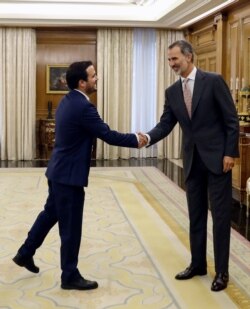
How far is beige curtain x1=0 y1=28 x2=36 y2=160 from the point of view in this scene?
1091 centimetres

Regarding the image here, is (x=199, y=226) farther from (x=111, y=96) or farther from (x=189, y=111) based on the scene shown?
(x=111, y=96)

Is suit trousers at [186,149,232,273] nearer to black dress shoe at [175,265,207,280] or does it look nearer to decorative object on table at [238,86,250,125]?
black dress shoe at [175,265,207,280]

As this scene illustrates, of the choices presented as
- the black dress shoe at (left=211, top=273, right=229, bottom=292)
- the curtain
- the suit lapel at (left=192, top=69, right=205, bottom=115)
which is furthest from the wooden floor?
the suit lapel at (left=192, top=69, right=205, bottom=115)

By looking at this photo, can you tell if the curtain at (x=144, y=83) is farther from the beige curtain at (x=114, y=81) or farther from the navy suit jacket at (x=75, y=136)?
the navy suit jacket at (x=75, y=136)

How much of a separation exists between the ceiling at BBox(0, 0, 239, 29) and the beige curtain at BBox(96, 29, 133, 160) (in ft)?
1.64

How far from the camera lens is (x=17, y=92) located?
36.3ft

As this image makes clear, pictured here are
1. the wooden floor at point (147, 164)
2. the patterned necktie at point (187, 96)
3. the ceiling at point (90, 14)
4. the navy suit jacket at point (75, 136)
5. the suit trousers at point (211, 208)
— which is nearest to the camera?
the navy suit jacket at point (75, 136)

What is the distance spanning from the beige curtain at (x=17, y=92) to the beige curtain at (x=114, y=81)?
143cm

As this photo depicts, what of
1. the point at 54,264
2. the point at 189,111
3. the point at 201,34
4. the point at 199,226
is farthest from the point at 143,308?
the point at 201,34

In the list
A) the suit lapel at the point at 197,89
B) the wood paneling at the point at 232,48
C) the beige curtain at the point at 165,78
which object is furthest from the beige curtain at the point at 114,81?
the suit lapel at the point at 197,89

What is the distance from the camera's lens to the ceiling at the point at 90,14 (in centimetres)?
992

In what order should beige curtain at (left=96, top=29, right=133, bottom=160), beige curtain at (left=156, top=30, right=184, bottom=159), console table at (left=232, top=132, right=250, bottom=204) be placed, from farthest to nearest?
beige curtain at (left=156, top=30, right=184, bottom=159), beige curtain at (left=96, top=29, right=133, bottom=160), console table at (left=232, top=132, right=250, bottom=204)

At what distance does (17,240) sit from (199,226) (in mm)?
1907

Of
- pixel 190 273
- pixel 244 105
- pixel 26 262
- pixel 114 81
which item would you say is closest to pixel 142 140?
pixel 190 273
